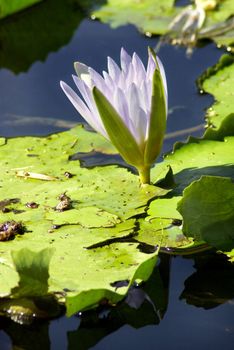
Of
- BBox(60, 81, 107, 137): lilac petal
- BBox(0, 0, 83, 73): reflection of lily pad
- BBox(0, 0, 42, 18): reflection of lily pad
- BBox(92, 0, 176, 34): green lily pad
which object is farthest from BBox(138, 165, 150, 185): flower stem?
BBox(0, 0, 42, 18): reflection of lily pad

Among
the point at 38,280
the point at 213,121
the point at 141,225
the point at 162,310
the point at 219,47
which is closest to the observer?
the point at 38,280

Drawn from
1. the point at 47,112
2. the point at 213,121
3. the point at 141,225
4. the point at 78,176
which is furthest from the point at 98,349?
the point at 47,112

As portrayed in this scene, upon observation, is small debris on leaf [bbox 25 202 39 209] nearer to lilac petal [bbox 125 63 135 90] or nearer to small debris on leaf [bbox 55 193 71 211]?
small debris on leaf [bbox 55 193 71 211]

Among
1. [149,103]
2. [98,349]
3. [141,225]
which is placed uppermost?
[149,103]

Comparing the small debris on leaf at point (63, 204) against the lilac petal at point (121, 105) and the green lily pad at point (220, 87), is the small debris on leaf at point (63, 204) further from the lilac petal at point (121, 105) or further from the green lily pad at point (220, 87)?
the green lily pad at point (220, 87)

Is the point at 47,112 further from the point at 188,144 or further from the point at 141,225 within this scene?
the point at 141,225

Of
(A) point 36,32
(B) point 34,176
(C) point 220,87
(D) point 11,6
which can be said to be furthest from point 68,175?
A: (D) point 11,6

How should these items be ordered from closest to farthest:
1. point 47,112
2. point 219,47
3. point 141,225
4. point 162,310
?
1. point 162,310
2. point 141,225
3. point 47,112
4. point 219,47

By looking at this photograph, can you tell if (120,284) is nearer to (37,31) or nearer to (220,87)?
(220,87)
